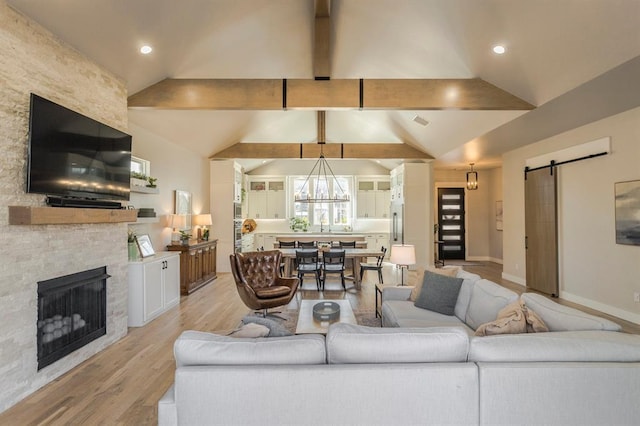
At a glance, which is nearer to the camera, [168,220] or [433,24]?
[433,24]

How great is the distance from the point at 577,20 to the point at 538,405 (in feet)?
11.0

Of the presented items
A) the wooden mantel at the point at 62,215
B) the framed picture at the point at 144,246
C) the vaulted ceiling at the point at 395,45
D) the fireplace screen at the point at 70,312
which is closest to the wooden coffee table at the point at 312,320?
the fireplace screen at the point at 70,312

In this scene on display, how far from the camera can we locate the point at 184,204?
22.0 ft

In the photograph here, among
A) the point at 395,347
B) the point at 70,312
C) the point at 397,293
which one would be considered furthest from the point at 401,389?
the point at 70,312

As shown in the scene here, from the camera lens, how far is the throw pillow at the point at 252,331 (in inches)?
75.6

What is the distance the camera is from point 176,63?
4246mm

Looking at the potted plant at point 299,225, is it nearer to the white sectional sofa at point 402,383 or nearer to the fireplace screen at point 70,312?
the fireplace screen at point 70,312

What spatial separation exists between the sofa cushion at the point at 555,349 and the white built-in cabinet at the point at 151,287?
4.05 m

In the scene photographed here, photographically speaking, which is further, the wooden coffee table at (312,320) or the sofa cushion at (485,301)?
the wooden coffee table at (312,320)

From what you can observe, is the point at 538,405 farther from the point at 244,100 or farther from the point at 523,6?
the point at 244,100

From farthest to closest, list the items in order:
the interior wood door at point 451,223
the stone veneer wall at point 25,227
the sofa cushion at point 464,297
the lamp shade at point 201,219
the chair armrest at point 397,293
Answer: the interior wood door at point 451,223 → the lamp shade at point 201,219 → the chair armrest at point 397,293 → the sofa cushion at point 464,297 → the stone veneer wall at point 25,227

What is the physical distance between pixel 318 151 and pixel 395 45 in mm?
4206

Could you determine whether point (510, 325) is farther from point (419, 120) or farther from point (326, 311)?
point (419, 120)

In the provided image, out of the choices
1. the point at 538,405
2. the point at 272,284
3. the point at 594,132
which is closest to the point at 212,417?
the point at 538,405
